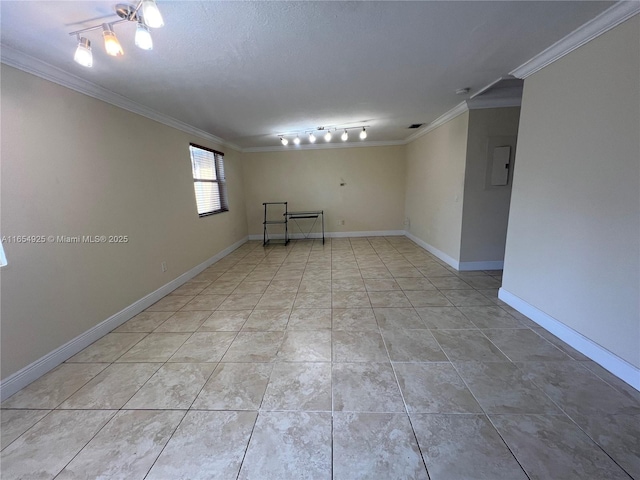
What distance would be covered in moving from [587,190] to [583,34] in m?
1.03

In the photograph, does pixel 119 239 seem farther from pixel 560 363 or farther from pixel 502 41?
pixel 560 363

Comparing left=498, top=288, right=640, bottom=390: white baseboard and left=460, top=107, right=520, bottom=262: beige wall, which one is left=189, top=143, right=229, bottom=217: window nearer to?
left=460, top=107, right=520, bottom=262: beige wall

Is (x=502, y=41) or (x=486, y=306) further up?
(x=502, y=41)

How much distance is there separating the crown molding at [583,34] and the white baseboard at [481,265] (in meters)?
2.30

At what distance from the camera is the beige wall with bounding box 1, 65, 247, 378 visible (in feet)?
5.57

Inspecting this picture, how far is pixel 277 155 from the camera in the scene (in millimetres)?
6031

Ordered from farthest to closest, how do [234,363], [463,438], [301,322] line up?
[301,322], [234,363], [463,438]

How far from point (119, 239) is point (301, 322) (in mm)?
1970

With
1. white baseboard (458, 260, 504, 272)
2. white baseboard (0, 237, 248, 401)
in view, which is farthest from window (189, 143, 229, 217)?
white baseboard (458, 260, 504, 272)

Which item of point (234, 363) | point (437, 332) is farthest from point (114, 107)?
point (437, 332)

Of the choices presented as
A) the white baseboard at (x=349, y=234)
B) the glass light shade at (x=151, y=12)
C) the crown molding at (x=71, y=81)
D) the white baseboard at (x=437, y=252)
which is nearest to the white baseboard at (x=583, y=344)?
the white baseboard at (x=437, y=252)

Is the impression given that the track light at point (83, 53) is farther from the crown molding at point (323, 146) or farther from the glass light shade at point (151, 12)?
the crown molding at point (323, 146)

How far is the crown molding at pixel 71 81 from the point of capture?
65.7 inches

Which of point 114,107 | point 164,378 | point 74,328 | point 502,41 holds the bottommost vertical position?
point 164,378
